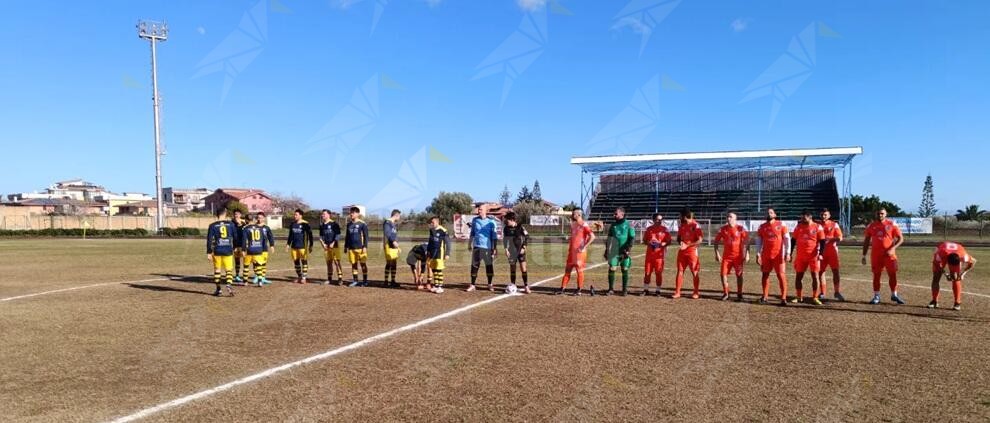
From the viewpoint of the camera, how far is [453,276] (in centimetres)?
1627

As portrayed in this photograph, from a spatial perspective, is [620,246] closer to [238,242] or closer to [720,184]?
[238,242]

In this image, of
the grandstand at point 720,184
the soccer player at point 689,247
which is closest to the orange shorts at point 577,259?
the soccer player at point 689,247

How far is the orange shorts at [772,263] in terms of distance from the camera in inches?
420

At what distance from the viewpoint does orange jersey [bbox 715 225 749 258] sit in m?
11.3

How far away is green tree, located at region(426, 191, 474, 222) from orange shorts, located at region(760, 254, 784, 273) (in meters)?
55.7

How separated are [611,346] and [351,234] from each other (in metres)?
8.26

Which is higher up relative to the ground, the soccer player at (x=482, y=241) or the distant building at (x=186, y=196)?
the distant building at (x=186, y=196)

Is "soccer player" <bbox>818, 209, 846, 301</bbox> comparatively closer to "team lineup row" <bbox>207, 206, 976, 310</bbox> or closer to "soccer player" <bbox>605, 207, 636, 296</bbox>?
"team lineup row" <bbox>207, 206, 976, 310</bbox>

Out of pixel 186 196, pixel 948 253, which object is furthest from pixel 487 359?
pixel 186 196

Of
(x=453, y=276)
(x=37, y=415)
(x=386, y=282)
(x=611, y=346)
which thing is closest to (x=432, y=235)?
(x=386, y=282)

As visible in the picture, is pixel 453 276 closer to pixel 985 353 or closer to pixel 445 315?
pixel 445 315

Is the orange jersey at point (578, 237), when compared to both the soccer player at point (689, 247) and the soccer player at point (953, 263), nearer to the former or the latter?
the soccer player at point (689, 247)

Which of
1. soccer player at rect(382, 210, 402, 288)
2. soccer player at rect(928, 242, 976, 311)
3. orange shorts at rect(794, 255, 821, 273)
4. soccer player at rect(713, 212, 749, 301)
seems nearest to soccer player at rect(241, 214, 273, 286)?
soccer player at rect(382, 210, 402, 288)

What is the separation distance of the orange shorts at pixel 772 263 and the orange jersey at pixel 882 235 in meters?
1.90
